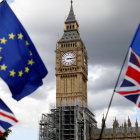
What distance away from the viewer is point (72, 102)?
9125cm

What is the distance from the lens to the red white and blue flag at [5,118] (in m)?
17.6

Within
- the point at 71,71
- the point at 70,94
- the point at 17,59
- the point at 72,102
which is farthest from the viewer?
the point at 71,71

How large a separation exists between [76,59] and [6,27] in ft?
256

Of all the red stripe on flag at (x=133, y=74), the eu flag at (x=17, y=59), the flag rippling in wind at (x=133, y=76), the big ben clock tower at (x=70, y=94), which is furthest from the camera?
the big ben clock tower at (x=70, y=94)

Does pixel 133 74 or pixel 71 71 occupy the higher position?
pixel 71 71

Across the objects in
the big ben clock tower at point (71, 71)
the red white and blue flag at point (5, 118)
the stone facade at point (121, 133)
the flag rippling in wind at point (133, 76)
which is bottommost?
the red white and blue flag at point (5, 118)

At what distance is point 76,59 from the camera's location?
96.0m

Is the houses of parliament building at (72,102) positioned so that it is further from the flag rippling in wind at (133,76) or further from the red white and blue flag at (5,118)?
the red white and blue flag at (5,118)

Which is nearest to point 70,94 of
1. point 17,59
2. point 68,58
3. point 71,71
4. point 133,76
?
point 71,71

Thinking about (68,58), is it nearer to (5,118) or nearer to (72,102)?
(72,102)

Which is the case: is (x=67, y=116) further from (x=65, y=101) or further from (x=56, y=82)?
(x=56, y=82)

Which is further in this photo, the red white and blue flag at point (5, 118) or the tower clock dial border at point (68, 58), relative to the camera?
the tower clock dial border at point (68, 58)

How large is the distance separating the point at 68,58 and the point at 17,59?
7907cm

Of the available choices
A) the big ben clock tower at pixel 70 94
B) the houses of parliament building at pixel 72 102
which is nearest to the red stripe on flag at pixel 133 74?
the big ben clock tower at pixel 70 94
